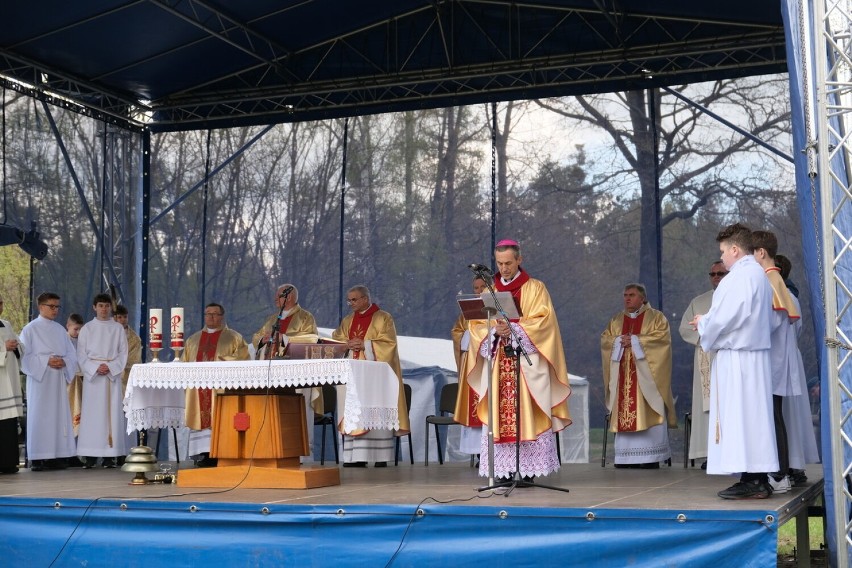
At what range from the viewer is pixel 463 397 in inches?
325

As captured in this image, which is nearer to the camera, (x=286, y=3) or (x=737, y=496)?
(x=737, y=496)

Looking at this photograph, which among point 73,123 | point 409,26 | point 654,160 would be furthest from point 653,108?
point 73,123

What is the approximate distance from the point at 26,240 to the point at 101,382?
5.89 feet

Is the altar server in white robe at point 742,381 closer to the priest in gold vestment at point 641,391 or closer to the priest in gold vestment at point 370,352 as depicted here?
the priest in gold vestment at point 641,391

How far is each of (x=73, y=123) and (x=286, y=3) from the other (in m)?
3.10

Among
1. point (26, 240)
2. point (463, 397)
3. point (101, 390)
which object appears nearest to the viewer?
point (463, 397)

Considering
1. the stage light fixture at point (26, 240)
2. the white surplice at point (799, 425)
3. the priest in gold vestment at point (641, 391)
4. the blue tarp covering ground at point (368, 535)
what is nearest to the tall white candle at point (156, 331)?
the blue tarp covering ground at point (368, 535)

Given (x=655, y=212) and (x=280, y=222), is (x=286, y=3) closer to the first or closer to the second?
(x=280, y=222)

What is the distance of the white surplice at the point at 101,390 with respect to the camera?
10562 mm

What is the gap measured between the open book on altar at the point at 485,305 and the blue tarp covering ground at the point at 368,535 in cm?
136

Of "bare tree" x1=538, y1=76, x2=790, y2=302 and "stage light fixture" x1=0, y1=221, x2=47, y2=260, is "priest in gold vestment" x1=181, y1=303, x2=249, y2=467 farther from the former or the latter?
"bare tree" x1=538, y1=76, x2=790, y2=302

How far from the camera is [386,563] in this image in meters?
5.59

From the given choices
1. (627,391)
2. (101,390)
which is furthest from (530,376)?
(101,390)

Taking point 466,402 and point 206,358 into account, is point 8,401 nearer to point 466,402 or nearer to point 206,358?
point 206,358
